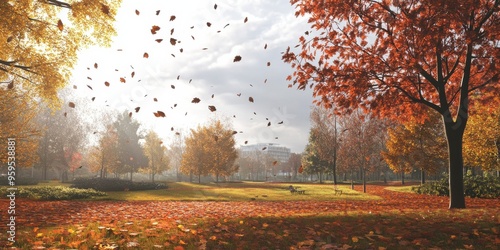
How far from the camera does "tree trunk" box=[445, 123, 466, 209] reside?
11.3m

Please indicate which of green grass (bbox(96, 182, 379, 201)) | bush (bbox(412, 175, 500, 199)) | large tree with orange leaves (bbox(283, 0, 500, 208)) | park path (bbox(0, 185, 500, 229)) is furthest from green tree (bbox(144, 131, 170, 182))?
large tree with orange leaves (bbox(283, 0, 500, 208))

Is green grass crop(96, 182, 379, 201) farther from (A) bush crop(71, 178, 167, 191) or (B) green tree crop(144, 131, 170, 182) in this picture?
(B) green tree crop(144, 131, 170, 182)

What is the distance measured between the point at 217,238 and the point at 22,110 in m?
24.2

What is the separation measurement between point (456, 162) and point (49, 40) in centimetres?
1727

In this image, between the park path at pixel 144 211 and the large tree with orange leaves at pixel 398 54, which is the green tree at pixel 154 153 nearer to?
the park path at pixel 144 211

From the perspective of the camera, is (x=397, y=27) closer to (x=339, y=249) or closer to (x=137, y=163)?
(x=339, y=249)

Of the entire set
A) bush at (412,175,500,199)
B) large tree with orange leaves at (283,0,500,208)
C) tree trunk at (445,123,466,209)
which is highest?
large tree with orange leaves at (283,0,500,208)

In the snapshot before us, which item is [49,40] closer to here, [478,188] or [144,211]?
[144,211]

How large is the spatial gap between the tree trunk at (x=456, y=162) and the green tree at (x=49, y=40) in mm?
14647

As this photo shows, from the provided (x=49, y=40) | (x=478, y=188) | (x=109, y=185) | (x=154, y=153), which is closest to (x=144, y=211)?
(x=49, y=40)

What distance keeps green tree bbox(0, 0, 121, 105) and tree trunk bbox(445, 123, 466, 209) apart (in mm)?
14647

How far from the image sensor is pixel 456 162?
11.3 metres

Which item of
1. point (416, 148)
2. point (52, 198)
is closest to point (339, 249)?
point (52, 198)

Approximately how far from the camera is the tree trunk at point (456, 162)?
11.3 meters
